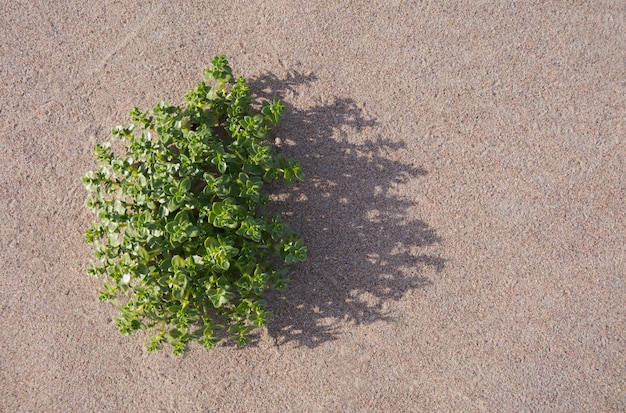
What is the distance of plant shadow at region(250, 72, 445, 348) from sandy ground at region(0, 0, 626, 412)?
0.01m

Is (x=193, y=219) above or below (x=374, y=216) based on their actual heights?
below

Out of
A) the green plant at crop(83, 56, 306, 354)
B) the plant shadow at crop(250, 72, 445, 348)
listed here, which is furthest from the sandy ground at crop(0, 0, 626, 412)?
the green plant at crop(83, 56, 306, 354)

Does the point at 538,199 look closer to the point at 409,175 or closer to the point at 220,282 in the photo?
the point at 409,175

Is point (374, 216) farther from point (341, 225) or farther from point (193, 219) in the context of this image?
point (193, 219)

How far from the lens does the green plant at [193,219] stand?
253cm

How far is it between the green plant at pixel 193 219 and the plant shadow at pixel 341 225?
256mm

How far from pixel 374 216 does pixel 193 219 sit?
1.05 meters

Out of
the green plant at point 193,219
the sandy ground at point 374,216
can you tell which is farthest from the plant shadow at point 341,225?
the green plant at point 193,219

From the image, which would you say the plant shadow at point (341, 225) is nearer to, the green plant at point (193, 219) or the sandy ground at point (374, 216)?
the sandy ground at point (374, 216)

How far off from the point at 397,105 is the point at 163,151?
1370 millimetres

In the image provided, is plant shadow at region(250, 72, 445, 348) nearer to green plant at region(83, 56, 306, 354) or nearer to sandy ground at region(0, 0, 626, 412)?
sandy ground at region(0, 0, 626, 412)

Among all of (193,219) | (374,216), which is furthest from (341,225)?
(193,219)

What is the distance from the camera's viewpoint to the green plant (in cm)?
253

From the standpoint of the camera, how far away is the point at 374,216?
298 centimetres
